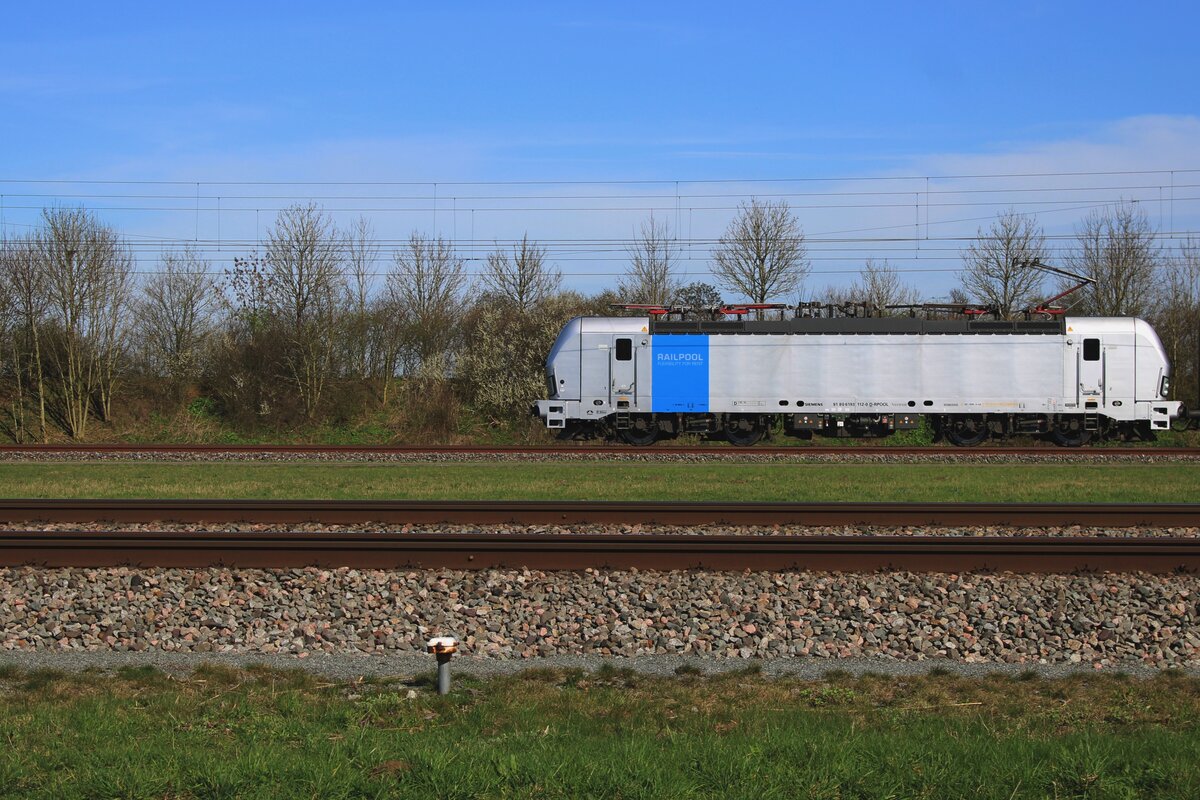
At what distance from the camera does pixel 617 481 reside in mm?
18984

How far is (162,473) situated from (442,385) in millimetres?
16643

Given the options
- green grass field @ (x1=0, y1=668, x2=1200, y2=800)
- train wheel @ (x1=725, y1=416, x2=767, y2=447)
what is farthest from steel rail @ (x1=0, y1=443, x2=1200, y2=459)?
green grass field @ (x1=0, y1=668, x2=1200, y2=800)

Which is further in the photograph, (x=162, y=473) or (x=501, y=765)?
(x=162, y=473)

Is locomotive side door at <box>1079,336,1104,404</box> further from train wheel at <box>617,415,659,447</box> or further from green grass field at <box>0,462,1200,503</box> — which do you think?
train wheel at <box>617,415,659,447</box>

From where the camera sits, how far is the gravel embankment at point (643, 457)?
76.8 ft

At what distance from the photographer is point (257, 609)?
8891mm

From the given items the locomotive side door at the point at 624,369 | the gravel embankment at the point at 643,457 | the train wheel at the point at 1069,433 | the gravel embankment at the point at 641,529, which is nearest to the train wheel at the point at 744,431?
the locomotive side door at the point at 624,369

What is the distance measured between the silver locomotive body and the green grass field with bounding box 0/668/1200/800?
20320mm

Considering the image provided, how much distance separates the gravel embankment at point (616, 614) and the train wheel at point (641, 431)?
1764 centimetres

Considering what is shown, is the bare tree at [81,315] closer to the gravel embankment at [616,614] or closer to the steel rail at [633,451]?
the steel rail at [633,451]

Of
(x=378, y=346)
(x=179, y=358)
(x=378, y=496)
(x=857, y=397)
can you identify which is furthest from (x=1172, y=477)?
(x=179, y=358)

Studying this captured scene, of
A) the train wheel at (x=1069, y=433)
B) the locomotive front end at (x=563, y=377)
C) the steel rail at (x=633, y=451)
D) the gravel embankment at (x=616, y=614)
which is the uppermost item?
the locomotive front end at (x=563, y=377)

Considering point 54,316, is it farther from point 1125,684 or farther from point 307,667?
point 1125,684

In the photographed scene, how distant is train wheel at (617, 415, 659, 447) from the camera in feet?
91.1
